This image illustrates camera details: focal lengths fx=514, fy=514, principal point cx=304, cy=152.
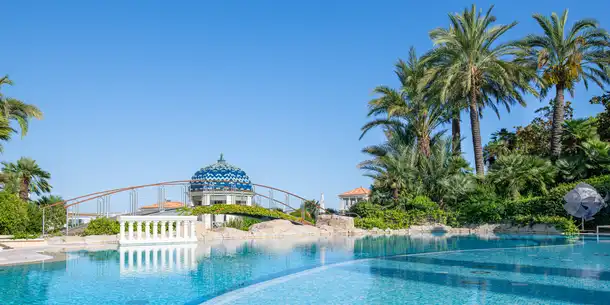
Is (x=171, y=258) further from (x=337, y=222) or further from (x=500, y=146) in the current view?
(x=500, y=146)

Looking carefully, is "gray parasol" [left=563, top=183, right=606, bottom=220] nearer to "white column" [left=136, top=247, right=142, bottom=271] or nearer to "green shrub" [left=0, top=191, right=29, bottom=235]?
"white column" [left=136, top=247, right=142, bottom=271]

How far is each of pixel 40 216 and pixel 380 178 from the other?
16476 millimetres

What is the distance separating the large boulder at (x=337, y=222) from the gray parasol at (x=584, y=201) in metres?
9.65

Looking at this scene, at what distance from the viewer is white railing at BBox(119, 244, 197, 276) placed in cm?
1124

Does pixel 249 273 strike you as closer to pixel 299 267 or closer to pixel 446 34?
pixel 299 267

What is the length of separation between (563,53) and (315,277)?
66.2 ft

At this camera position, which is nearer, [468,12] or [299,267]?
[299,267]

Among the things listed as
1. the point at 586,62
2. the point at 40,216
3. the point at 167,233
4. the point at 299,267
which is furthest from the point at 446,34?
the point at 40,216

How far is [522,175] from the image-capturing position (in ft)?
80.1

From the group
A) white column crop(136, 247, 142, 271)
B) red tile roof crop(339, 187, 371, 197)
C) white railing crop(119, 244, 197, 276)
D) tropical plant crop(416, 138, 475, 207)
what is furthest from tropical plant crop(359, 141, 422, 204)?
red tile roof crop(339, 187, 371, 197)

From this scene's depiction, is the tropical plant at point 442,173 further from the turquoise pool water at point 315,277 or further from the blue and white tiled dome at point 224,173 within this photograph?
the blue and white tiled dome at point 224,173

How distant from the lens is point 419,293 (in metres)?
8.34

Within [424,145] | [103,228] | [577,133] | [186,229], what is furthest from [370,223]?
[103,228]

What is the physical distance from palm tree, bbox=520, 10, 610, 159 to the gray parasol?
436cm
